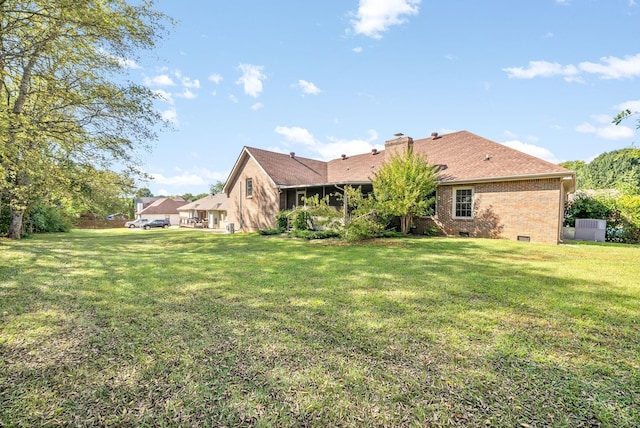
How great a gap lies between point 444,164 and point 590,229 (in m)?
7.23

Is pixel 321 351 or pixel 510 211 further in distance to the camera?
pixel 510 211

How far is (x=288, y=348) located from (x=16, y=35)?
37.1 ft

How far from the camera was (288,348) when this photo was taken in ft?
9.67

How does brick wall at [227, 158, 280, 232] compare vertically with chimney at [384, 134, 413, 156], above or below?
below

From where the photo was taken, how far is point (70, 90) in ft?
32.4

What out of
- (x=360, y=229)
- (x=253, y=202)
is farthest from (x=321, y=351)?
(x=253, y=202)

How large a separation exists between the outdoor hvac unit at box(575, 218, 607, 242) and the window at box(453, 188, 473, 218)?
17.2 feet

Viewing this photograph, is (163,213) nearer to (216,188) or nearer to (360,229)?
(216,188)

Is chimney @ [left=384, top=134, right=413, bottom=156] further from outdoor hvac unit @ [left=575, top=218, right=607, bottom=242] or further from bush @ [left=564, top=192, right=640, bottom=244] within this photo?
bush @ [left=564, top=192, right=640, bottom=244]

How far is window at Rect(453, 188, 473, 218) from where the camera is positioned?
1420 centimetres

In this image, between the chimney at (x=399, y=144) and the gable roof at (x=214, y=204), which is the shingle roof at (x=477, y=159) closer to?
the chimney at (x=399, y=144)

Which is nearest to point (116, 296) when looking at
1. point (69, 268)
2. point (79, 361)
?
point (79, 361)

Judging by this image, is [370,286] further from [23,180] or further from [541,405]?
[23,180]

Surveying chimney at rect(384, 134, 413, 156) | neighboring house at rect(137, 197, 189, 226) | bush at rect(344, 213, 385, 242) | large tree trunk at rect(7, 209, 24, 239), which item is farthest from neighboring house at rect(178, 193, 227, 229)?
bush at rect(344, 213, 385, 242)
